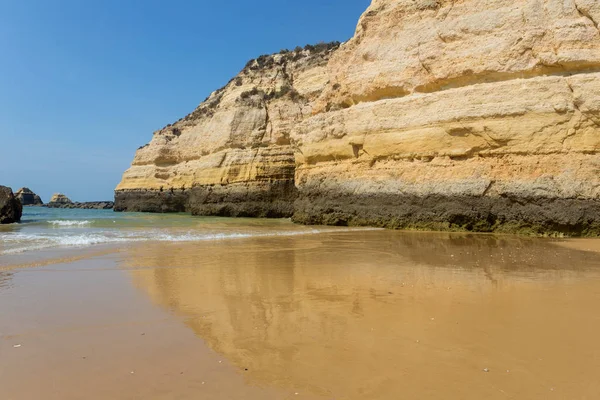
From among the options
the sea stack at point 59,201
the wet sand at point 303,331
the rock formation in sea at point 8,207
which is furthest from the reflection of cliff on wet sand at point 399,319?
the sea stack at point 59,201

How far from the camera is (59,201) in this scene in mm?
69375

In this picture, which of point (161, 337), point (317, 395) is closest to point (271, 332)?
point (161, 337)

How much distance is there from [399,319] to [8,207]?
20628 millimetres

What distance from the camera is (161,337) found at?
331 cm

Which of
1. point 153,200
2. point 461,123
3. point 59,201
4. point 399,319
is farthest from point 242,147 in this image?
point 59,201

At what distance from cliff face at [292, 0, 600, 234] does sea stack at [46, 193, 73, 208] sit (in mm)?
64983

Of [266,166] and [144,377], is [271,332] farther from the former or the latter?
[266,166]

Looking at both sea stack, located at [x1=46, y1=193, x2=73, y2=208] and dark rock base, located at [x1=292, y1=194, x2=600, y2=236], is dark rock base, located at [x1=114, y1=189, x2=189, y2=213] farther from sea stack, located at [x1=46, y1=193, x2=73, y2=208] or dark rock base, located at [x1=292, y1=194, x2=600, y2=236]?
sea stack, located at [x1=46, y1=193, x2=73, y2=208]

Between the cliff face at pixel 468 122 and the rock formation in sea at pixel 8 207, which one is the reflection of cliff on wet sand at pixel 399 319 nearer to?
the cliff face at pixel 468 122

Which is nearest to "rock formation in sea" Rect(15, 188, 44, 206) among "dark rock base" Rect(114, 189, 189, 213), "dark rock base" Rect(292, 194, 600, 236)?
"dark rock base" Rect(114, 189, 189, 213)

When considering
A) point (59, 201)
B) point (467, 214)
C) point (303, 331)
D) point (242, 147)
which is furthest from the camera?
point (59, 201)

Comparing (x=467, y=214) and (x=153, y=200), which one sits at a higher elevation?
(x=153, y=200)

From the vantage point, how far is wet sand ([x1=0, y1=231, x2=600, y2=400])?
2482mm

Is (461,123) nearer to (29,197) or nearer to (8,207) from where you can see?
(8,207)
